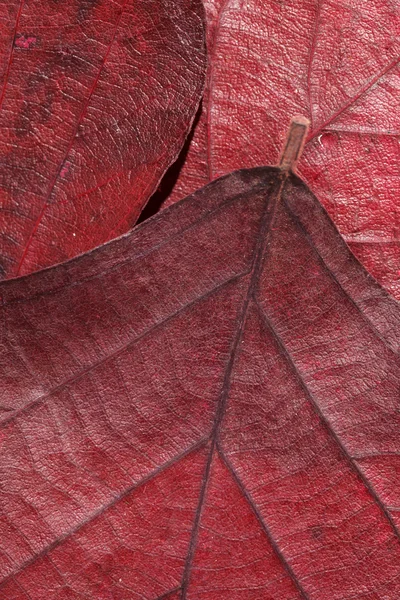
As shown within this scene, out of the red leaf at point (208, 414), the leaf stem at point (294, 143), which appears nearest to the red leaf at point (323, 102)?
the leaf stem at point (294, 143)

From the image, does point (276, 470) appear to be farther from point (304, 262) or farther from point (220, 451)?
point (304, 262)

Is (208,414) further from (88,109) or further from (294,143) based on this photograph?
(88,109)

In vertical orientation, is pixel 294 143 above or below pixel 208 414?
above

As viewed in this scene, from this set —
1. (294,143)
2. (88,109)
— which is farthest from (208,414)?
(88,109)

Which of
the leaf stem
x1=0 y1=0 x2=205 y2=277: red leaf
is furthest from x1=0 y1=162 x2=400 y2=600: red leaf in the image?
x1=0 y1=0 x2=205 y2=277: red leaf

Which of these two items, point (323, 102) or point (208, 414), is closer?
point (208, 414)

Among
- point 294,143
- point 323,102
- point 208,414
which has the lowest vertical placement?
point 208,414

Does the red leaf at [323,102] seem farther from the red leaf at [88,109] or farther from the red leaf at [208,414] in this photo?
the red leaf at [208,414]
